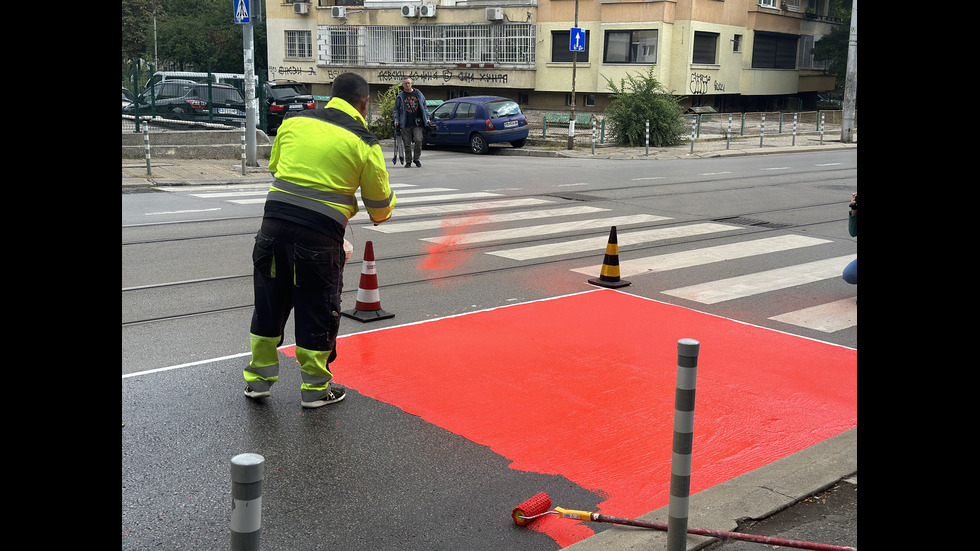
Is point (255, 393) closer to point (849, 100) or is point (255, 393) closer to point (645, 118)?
point (645, 118)

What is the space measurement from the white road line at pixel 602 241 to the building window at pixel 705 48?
30.2 meters

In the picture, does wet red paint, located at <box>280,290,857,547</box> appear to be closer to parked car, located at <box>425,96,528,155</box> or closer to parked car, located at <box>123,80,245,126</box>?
parked car, located at <box>123,80,245,126</box>

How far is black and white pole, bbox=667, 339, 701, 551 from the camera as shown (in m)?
3.61

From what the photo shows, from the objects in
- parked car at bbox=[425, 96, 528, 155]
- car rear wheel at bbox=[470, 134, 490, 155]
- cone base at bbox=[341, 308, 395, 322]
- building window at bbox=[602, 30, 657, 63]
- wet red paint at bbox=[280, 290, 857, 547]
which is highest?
building window at bbox=[602, 30, 657, 63]

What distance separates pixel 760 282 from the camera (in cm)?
973

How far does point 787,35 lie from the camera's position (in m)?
46.7

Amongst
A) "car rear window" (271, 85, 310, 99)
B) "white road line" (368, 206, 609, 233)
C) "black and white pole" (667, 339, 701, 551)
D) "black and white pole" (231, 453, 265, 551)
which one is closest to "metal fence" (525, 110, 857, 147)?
"car rear window" (271, 85, 310, 99)

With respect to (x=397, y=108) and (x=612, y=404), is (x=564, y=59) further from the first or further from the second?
(x=612, y=404)

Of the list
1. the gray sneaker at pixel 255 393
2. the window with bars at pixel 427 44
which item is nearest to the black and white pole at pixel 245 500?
the gray sneaker at pixel 255 393

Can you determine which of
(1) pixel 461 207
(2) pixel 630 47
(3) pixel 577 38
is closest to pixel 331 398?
(1) pixel 461 207

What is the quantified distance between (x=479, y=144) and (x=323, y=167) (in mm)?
22285

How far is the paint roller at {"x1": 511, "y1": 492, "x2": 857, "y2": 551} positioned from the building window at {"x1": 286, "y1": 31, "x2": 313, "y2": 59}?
50407 millimetres
